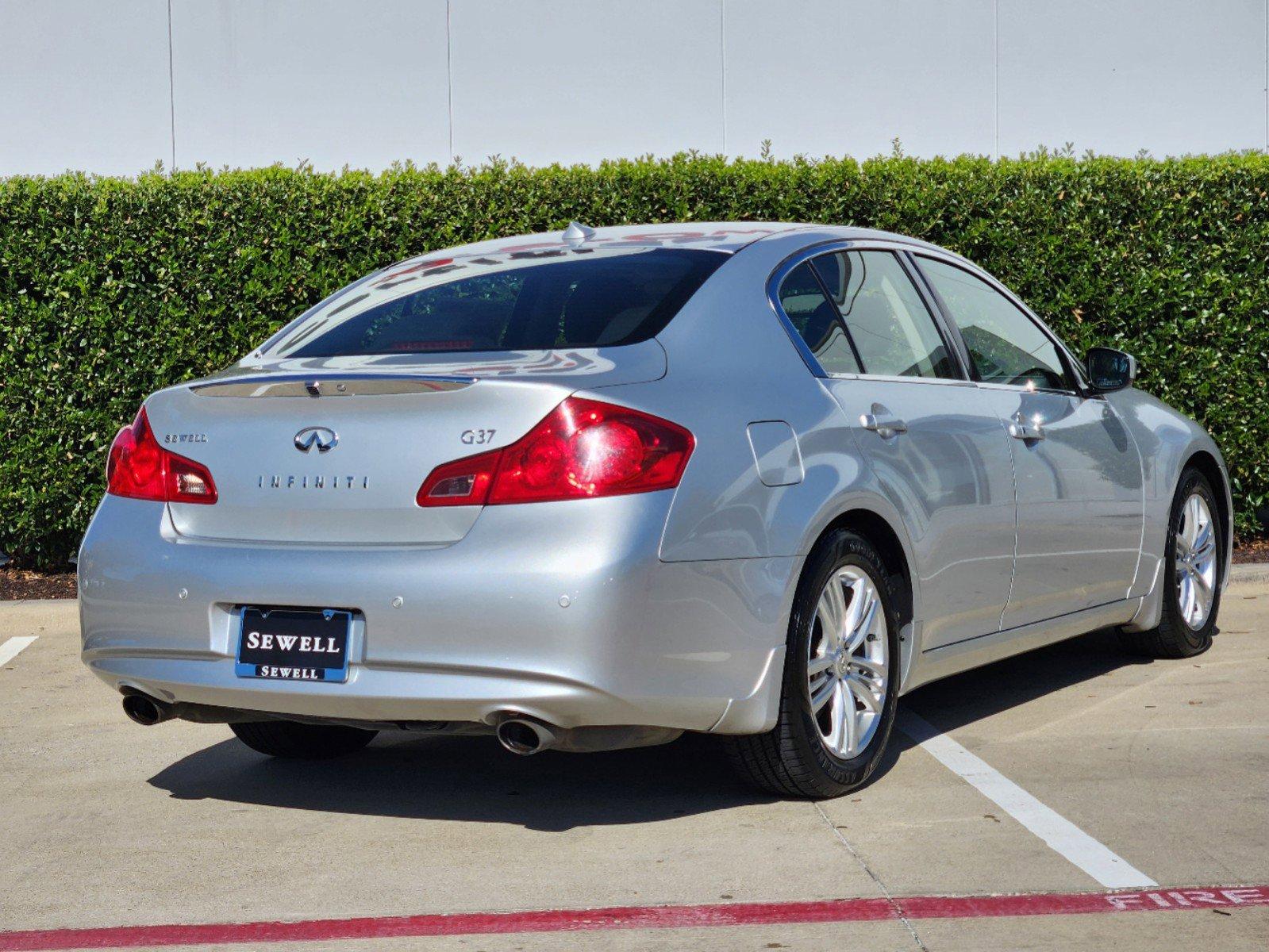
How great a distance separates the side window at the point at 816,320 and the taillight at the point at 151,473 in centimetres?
170

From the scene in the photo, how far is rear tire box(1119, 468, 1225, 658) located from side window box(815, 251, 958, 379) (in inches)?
67.6

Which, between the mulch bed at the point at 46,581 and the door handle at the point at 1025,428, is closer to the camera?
the door handle at the point at 1025,428

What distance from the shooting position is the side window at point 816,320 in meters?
4.80

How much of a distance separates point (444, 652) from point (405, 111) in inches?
322

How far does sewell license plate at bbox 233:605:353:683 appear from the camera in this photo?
13.5 feet

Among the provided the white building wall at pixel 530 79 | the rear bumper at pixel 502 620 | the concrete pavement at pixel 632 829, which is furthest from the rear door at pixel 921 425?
the white building wall at pixel 530 79

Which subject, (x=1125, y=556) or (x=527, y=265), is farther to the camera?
(x=1125, y=556)

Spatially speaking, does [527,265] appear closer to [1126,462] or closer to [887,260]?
[887,260]

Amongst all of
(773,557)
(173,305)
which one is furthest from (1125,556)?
(173,305)

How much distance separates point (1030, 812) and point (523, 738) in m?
1.44

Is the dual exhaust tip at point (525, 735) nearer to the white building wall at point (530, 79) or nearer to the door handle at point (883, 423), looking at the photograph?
the door handle at point (883, 423)

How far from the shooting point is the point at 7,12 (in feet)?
37.9

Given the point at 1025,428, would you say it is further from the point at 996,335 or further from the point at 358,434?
the point at 358,434

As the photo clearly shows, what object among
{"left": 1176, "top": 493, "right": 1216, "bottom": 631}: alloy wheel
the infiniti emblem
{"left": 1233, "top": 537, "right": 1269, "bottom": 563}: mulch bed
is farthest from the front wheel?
{"left": 1233, "top": 537, "right": 1269, "bottom": 563}: mulch bed
